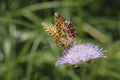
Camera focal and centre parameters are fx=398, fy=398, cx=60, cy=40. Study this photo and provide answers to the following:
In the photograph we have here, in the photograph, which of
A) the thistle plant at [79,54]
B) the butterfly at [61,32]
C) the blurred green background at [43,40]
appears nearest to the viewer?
the thistle plant at [79,54]

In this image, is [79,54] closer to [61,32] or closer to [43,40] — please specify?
[61,32]

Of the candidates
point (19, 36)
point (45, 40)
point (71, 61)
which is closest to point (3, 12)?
point (19, 36)

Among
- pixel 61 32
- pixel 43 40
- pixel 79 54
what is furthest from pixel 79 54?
pixel 43 40

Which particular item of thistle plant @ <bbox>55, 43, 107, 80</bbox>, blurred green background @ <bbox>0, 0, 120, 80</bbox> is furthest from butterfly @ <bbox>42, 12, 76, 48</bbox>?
blurred green background @ <bbox>0, 0, 120, 80</bbox>

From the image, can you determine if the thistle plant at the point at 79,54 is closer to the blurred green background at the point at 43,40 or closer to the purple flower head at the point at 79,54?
the purple flower head at the point at 79,54

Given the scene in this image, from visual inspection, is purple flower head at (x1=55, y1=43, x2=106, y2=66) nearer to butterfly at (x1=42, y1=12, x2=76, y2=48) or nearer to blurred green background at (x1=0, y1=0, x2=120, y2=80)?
butterfly at (x1=42, y1=12, x2=76, y2=48)

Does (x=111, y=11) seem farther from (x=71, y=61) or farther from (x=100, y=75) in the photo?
(x=71, y=61)

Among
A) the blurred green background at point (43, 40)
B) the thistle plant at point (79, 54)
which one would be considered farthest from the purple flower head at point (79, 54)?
the blurred green background at point (43, 40)
